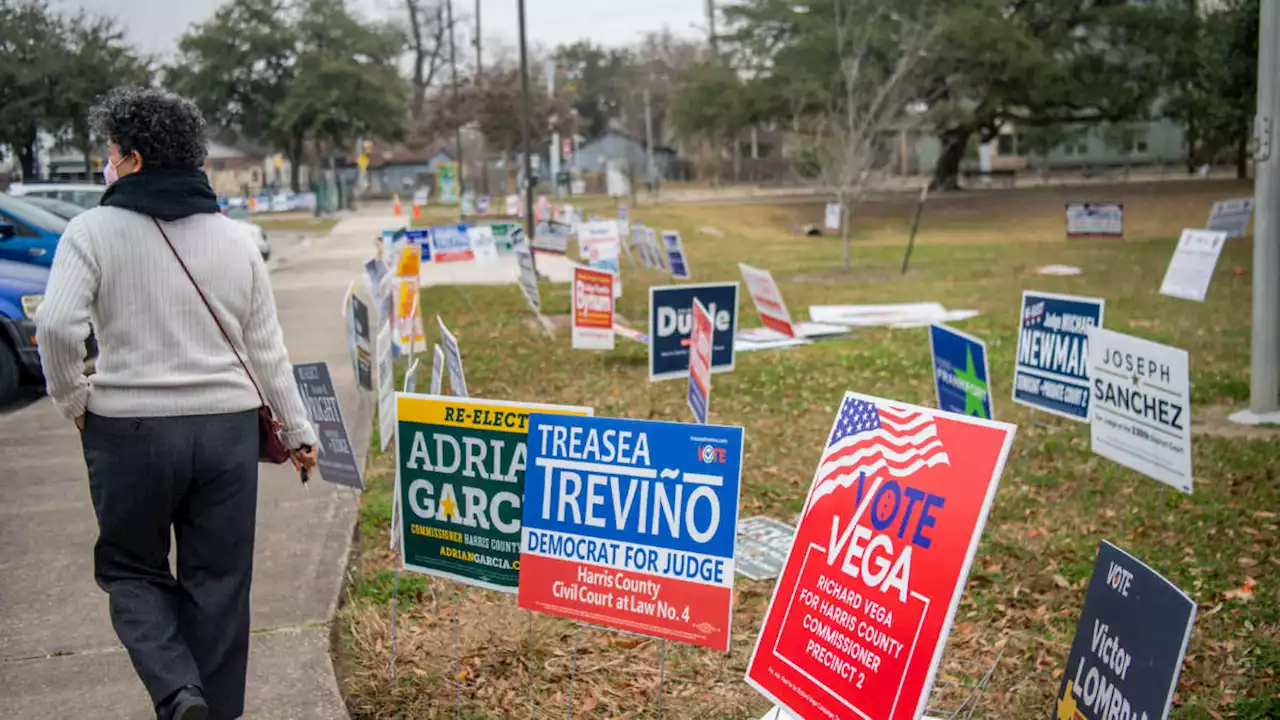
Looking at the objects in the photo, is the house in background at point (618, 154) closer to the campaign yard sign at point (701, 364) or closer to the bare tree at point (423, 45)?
the bare tree at point (423, 45)

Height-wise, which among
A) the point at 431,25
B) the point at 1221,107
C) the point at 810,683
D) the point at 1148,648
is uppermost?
the point at 431,25

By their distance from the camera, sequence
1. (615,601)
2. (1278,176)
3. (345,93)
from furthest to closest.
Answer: (345,93)
(1278,176)
(615,601)

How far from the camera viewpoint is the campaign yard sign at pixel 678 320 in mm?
9172

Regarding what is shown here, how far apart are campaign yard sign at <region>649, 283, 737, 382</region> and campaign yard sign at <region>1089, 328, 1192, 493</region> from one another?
11.0 feet

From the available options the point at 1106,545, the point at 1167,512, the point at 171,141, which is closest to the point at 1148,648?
the point at 1106,545

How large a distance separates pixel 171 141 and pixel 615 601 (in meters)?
1.99

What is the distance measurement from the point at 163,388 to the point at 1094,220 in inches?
1151

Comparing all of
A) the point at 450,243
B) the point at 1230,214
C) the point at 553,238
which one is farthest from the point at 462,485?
the point at 450,243

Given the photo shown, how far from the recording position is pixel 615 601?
4004 mm

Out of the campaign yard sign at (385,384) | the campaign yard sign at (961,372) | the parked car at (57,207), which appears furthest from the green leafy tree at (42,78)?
the campaign yard sign at (961,372)

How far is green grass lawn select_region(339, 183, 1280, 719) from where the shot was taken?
4684 mm

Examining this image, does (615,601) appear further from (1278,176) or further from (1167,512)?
(1278,176)

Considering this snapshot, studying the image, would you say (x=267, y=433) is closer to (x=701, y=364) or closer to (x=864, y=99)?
(x=701, y=364)

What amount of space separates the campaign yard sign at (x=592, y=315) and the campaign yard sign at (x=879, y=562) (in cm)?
817
